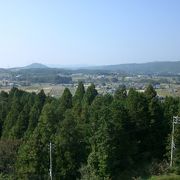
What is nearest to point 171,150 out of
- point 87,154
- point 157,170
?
point 157,170

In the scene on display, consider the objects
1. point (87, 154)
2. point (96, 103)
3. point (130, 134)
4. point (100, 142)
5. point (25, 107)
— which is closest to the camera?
point (100, 142)

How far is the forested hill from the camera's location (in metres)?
31.0

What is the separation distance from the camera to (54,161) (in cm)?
3195

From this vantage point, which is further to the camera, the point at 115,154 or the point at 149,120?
the point at 149,120

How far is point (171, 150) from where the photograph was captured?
31.4m

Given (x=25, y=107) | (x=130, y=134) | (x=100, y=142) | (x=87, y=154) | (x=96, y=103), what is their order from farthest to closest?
(x=25, y=107) → (x=96, y=103) → (x=130, y=134) → (x=87, y=154) → (x=100, y=142)

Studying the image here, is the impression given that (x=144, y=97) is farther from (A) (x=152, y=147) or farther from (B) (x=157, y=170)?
(B) (x=157, y=170)

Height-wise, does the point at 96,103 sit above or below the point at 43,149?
above

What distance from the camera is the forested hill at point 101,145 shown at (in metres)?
31.0

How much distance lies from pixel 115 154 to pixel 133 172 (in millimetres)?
2363

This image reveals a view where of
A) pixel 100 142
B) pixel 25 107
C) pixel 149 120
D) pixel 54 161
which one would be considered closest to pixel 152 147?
pixel 149 120

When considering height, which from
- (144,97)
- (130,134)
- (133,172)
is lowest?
(133,172)

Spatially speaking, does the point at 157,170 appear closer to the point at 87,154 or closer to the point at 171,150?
the point at 171,150

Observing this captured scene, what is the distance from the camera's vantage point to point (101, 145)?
3072 cm
